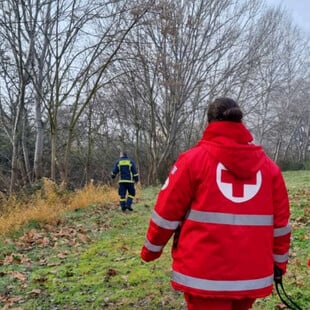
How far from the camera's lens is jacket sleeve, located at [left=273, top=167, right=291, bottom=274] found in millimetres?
2816

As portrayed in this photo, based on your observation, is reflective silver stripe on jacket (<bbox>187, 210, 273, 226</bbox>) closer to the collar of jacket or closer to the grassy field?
the collar of jacket

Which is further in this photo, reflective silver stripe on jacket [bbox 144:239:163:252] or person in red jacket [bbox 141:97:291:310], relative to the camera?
→ reflective silver stripe on jacket [bbox 144:239:163:252]

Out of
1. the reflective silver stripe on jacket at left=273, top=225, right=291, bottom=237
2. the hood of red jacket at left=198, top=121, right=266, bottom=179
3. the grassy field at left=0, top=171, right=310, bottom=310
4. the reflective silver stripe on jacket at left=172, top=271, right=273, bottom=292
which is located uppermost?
the hood of red jacket at left=198, top=121, right=266, bottom=179

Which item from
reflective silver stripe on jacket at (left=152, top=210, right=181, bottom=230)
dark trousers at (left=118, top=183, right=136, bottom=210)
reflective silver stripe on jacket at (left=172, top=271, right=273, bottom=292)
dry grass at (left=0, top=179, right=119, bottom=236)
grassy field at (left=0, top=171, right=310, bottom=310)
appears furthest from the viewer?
dark trousers at (left=118, top=183, right=136, bottom=210)

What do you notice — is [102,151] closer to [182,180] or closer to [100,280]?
[100,280]

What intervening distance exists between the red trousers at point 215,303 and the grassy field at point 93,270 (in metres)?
1.86

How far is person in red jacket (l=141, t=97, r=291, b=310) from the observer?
8.45ft

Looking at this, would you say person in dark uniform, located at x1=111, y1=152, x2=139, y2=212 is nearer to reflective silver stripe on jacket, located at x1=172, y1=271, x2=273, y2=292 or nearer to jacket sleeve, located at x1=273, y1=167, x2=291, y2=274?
jacket sleeve, located at x1=273, y1=167, x2=291, y2=274

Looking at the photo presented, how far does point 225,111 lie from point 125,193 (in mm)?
10231

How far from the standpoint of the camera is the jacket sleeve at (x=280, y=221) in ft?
9.24

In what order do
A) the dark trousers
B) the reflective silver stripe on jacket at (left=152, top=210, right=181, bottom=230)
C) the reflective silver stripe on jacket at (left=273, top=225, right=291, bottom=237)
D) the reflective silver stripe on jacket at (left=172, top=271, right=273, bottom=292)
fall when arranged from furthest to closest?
1. the dark trousers
2. the reflective silver stripe on jacket at (left=273, top=225, right=291, bottom=237)
3. the reflective silver stripe on jacket at (left=152, top=210, right=181, bottom=230)
4. the reflective silver stripe on jacket at (left=172, top=271, right=273, bottom=292)

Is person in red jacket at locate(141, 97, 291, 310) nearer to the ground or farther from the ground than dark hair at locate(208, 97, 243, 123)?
nearer to the ground

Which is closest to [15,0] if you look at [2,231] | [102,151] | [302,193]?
[2,231]

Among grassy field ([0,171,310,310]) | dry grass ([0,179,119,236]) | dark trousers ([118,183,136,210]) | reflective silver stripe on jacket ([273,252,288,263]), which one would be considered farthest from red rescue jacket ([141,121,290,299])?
dark trousers ([118,183,136,210])
